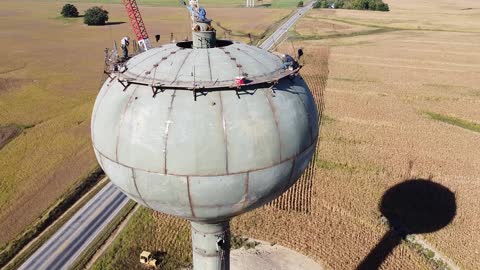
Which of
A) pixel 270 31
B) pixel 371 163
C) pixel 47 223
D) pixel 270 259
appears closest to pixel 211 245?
pixel 270 259

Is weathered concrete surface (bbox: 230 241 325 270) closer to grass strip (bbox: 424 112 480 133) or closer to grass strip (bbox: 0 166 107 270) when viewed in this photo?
grass strip (bbox: 0 166 107 270)

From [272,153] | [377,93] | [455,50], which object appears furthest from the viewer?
[455,50]

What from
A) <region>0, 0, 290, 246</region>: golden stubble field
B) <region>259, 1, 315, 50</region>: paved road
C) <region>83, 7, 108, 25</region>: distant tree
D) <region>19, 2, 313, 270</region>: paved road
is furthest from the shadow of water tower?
<region>83, 7, 108, 25</region>: distant tree

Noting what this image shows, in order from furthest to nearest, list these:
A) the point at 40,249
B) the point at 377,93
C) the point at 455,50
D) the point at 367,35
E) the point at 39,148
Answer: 1. the point at 367,35
2. the point at 455,50
3. the point at 377,93
4. the point at 39,148
5. the point at 40,249

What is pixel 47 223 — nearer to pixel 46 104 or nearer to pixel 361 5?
pixel 46 104

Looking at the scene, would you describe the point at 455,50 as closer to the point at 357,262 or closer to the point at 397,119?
the point at 397,119

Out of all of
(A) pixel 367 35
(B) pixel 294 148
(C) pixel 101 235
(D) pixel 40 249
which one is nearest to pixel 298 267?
(C) pixel 101 235

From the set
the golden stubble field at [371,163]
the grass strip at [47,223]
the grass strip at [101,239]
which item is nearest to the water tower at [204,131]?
the golden stubble field at [371,163]
